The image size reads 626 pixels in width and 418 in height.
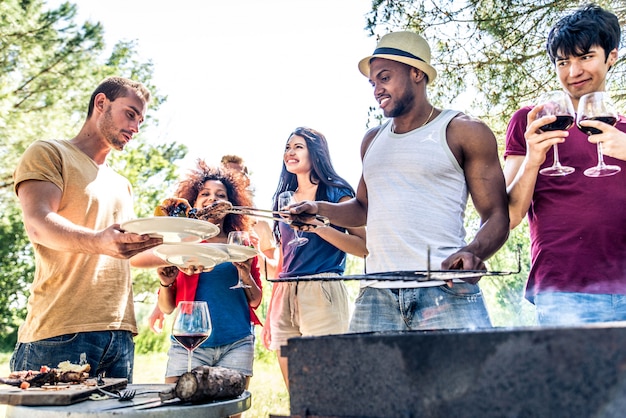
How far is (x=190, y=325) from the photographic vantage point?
2324 millimetres

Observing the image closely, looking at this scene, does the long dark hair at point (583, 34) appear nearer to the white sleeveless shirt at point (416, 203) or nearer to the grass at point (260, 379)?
the white sleeveless shirt at point (416, 203)

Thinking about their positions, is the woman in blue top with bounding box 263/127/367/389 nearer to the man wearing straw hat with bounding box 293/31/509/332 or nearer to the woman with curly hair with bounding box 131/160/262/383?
the woman with curly hair with bounding box 131/160/262/383

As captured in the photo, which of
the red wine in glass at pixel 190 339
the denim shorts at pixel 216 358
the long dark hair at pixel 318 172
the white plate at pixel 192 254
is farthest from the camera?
the long dark hair at pixel 318 172

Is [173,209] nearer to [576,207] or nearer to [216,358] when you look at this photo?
[216,358]

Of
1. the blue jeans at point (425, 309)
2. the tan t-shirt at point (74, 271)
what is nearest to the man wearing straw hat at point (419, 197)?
the blue jeans at point (425, 309)

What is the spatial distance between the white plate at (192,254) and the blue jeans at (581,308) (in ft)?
4.93

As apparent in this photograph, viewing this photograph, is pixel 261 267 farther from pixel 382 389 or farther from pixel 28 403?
pixel 382 389

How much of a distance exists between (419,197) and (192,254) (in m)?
1.10

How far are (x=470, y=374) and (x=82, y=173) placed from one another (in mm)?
2406

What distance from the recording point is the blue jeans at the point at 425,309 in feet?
8.26

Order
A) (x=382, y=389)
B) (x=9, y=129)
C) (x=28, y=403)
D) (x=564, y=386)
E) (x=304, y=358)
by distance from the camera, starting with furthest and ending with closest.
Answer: (x=9, y=129)
(x=28, y=403)
(x=304, y=358)
(x=382, y=389)
(x=564, y=386)

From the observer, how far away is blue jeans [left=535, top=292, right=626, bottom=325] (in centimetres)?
248

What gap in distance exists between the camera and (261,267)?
4.30m

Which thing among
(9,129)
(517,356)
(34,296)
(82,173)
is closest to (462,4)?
(82,173)
